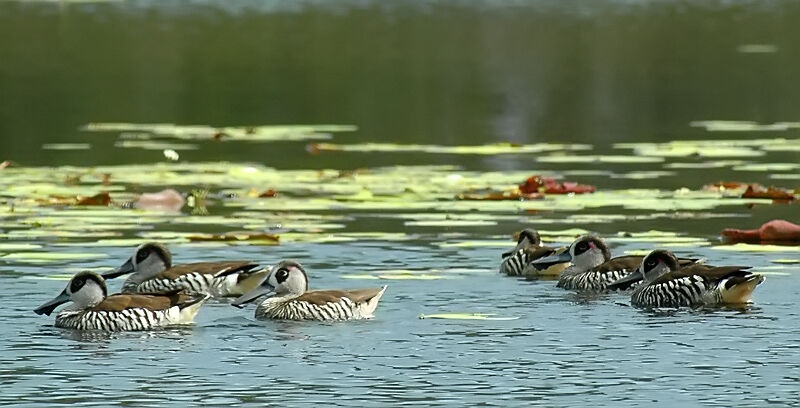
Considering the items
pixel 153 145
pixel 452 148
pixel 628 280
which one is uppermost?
pixel 153 145

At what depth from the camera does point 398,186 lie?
2200cm

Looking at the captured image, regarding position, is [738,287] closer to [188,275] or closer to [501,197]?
[188,275]

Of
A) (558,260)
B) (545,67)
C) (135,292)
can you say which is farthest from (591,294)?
(545,67)

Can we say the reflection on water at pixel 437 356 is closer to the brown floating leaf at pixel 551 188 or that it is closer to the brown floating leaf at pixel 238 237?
the brown floating leaf at pixel 238 237

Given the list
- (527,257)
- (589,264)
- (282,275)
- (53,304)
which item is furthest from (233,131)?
(53,304)

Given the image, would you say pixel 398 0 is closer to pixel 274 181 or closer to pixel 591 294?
pixel 274 181

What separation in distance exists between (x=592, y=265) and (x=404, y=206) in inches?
157

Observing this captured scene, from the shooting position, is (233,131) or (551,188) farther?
(233,131)

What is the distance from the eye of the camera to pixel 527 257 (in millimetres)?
17000

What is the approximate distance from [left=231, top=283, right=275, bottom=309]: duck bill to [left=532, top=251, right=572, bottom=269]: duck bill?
2.42 meters

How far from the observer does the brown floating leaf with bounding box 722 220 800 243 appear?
59.4ft

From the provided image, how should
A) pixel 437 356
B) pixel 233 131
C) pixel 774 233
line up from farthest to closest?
pixel 233 131, pixel 774 233, pixel 437 356

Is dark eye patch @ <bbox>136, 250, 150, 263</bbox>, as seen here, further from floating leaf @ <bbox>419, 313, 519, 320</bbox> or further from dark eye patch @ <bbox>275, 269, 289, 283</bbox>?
floating leaf @ <bbox>419, 313, 519, 320</bbox>

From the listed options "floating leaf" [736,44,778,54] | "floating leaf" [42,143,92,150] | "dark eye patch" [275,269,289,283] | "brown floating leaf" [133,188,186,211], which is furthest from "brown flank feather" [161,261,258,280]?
"floating leaf" [736,44,778,54]
